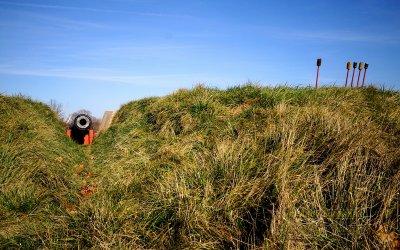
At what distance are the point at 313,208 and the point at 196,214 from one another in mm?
1090

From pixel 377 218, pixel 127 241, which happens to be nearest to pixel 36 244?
pixel 127 241

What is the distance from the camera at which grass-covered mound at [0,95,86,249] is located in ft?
8.73

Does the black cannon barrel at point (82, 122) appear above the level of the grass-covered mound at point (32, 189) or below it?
above

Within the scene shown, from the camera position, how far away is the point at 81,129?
1057 centimetres

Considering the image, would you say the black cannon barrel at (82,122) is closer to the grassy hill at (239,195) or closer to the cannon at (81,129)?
the cannon at (81,129)

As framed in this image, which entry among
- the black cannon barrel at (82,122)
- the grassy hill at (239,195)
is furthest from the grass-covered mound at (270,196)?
the black cannon barrel at (82,122)

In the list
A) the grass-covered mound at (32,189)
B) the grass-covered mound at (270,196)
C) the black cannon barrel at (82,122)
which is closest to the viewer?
the grass-covered mound at (270,196)

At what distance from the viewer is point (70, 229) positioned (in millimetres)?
2633

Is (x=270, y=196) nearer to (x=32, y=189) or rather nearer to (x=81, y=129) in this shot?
(x=32, y=189)

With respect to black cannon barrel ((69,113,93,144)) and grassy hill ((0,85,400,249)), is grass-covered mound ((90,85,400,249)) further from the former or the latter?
black cannon barrel ((69,113,93,144))

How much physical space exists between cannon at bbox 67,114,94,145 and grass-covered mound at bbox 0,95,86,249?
443 cm

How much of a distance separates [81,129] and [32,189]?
7233 millimetres

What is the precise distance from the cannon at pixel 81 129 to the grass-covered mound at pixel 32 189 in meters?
4.43

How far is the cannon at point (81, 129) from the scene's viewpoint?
34.9 ft
